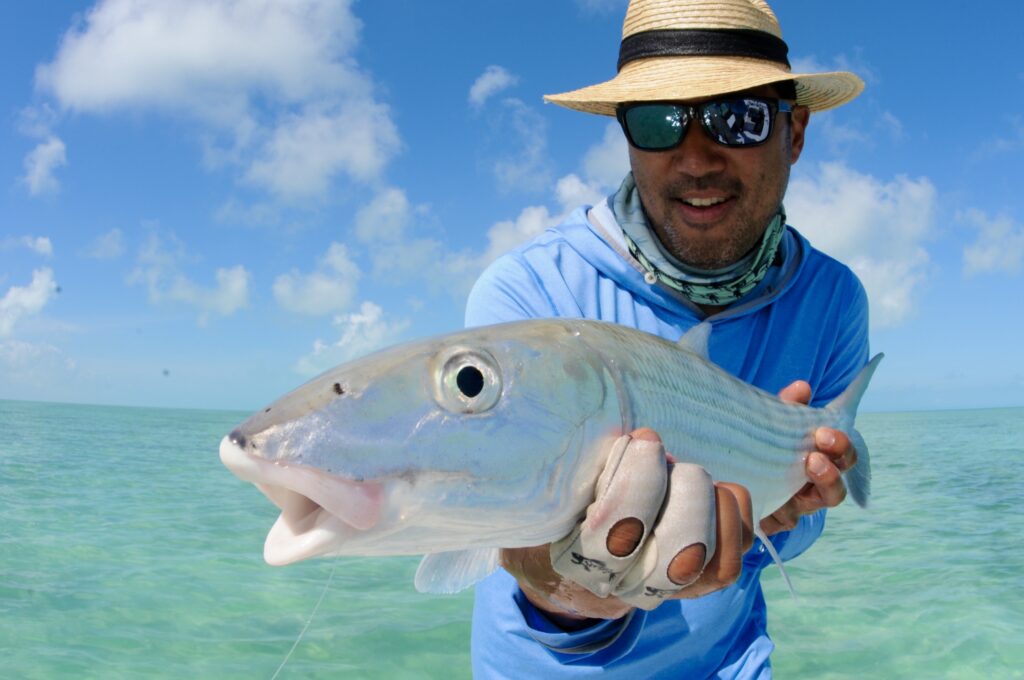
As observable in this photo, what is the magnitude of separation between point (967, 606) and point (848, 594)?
882mm

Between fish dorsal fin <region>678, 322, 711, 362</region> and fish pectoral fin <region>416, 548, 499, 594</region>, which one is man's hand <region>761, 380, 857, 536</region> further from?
fish pectoral fin <region>416, 548, 499, 594</region>

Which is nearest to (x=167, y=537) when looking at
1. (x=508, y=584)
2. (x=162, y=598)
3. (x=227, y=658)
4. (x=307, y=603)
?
(x=162, y=598)

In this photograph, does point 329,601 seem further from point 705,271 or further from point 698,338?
point 698,338

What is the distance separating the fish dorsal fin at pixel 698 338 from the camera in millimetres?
1972

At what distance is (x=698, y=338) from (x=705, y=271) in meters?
0.70

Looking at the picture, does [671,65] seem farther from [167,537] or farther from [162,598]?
[167,537]

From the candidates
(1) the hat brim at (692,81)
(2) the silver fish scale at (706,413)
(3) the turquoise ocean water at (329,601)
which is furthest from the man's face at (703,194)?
(3) the turquoise ocean water at (329,601)

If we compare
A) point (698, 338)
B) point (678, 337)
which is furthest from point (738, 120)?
point (698, 338)

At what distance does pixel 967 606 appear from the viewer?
637 centimetres

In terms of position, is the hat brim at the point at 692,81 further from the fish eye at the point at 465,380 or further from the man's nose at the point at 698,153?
the fish eye at the point at 465,380

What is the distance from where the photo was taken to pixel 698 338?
200 centimetres

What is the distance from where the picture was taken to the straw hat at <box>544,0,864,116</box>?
2.59 meters

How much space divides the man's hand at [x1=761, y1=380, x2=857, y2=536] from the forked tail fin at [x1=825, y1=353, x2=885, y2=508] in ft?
0.42

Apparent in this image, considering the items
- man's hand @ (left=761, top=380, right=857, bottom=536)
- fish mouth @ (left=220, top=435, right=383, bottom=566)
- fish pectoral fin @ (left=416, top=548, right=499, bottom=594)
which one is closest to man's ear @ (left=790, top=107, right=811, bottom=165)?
man's hand @ (left=761, top=380, right=857, bottom=536)
